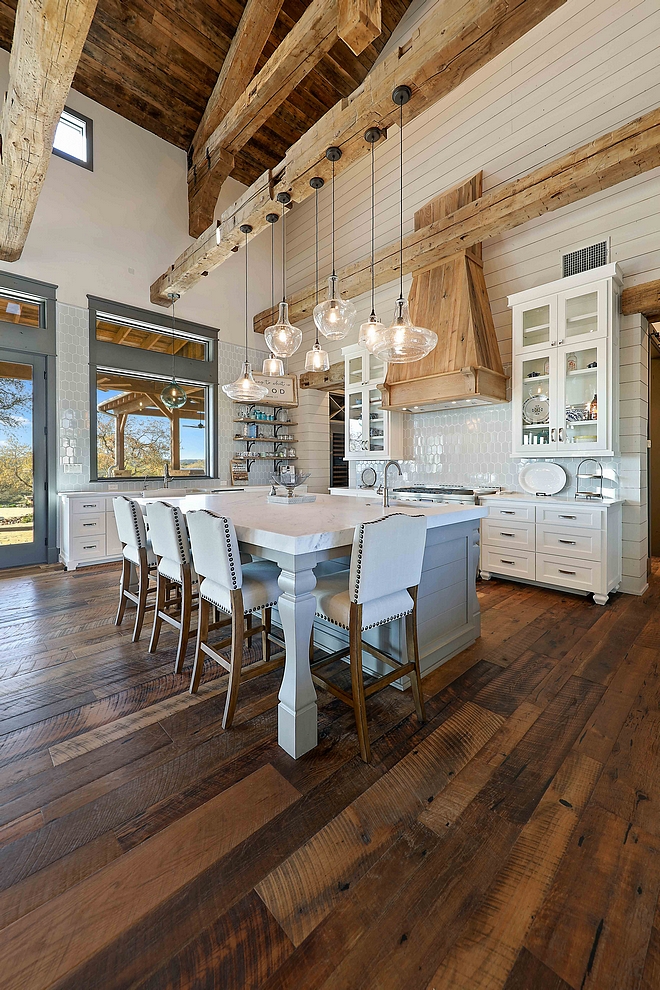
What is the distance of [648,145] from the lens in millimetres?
2891

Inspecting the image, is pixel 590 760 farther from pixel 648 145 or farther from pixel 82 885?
pixel 648 145

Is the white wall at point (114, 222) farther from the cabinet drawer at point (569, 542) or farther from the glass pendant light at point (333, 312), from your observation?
the cabinet drawer at point (569, 542)

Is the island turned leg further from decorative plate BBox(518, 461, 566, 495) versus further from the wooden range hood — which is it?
decorative plate BBox(518, 461, 566, 495)

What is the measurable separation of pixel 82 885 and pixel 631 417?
4.59 meters

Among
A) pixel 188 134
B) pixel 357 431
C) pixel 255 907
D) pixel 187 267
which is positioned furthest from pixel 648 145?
pixel 188 134

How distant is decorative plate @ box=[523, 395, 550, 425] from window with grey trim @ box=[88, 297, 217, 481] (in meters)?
4.33

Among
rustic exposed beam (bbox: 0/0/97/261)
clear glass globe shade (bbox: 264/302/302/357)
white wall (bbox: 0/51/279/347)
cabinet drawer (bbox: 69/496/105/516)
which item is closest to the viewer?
rustic exposed beam (bbox: 0/0/97/261)

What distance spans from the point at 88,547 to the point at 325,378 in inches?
157

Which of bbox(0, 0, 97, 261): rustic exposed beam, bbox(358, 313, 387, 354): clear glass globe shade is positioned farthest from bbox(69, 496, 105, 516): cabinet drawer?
bbox(358, 313, 387, 354): clear glass globe shade

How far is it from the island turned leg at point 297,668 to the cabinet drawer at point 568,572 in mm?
2837

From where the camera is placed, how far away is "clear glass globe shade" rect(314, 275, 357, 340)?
2867 millimetres

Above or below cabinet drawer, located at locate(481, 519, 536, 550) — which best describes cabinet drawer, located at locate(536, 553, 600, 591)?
below

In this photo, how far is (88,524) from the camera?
4.69 metres

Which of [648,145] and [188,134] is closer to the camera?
[648,145]
